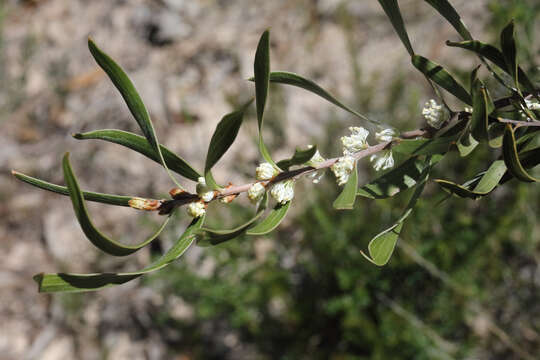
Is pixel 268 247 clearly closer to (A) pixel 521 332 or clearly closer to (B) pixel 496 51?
(A) pixel 521 332

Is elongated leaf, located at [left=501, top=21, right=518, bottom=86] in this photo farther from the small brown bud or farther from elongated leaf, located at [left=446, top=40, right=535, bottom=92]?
the small brown bud

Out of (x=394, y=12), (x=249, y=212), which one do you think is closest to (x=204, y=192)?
(x=394, y=12)

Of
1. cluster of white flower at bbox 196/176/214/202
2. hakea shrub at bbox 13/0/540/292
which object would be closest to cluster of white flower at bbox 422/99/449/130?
hakea shrub at bbox 13/0/540/292

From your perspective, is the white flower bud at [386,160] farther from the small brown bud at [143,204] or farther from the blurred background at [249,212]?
the blurred background at [249,212]

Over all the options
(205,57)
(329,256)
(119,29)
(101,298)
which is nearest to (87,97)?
(119,29)

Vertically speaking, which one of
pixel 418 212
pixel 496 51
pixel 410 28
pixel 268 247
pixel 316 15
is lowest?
pixel 268 247

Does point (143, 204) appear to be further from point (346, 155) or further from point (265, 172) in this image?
point (346, 155)
